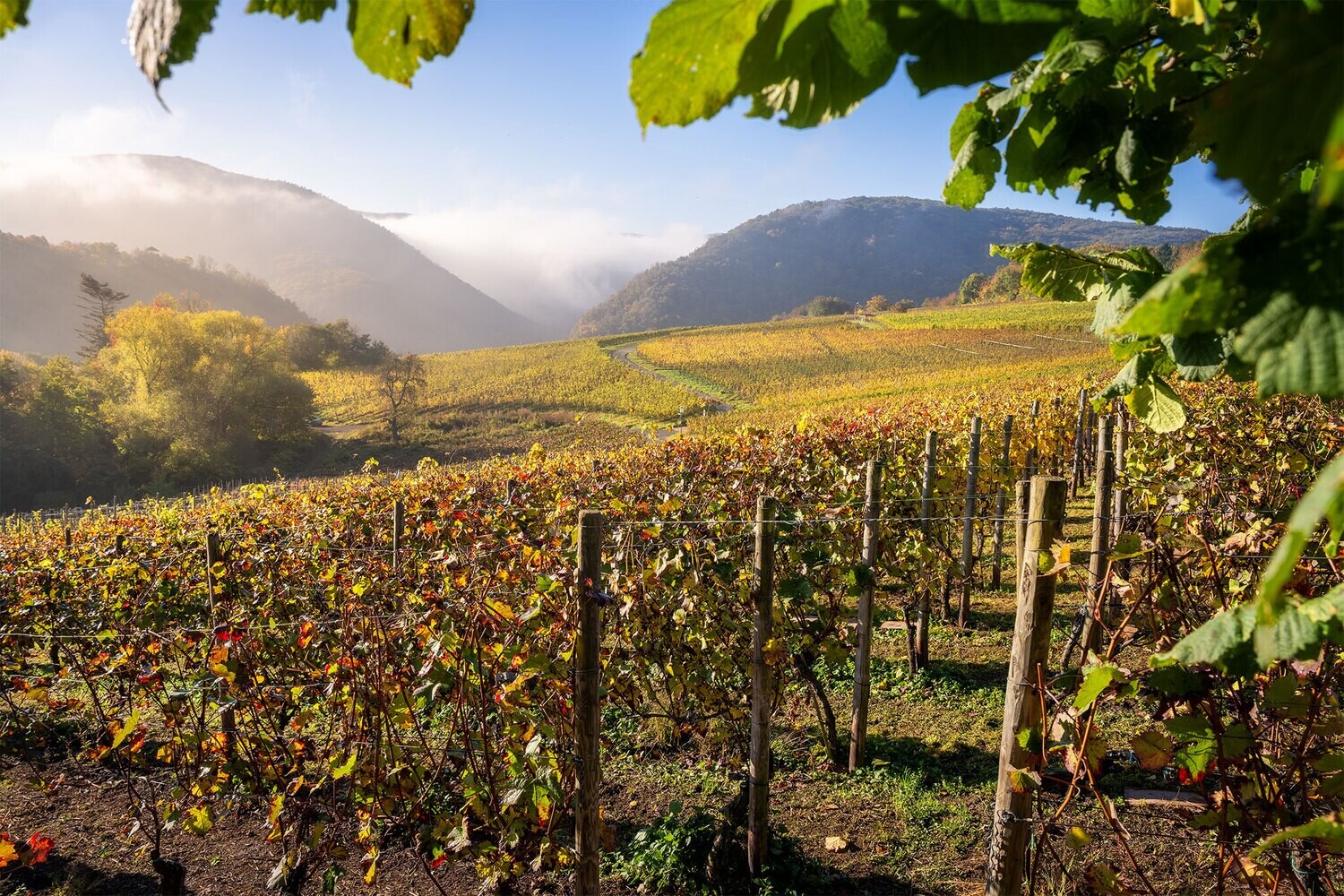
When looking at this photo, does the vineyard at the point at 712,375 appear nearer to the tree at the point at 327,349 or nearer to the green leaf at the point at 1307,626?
the tree at the point at 327,349

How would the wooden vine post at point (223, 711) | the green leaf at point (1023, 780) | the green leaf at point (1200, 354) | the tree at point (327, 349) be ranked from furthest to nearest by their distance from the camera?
the tree at point (327, 349) → the wooden vine post at point (223, 711) → the green leaf at point (1023, 780) → the green leaf at point (1200, 354)

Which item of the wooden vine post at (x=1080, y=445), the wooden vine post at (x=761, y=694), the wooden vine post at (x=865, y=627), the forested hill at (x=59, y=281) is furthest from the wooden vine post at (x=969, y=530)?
the forested hill at (x=59, y=281)

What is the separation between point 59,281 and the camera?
9412 centimetres

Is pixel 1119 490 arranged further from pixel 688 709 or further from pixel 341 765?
pixel 341 765

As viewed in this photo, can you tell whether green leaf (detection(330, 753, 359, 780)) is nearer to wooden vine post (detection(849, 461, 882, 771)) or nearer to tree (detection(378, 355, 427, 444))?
wooden vine post (detection(849, 461, 882, 771))

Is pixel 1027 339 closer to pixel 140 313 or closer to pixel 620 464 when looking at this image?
pixel 620 464

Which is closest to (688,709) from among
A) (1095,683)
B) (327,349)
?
(1095,683)

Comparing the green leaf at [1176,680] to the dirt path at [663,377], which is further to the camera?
the dirt path at [663,377]

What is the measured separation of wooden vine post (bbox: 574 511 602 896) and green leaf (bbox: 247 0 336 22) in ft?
6.74

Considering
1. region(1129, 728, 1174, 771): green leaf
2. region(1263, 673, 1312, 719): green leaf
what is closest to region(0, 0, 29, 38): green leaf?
region(1129, 728, 1174, 771): green leaf

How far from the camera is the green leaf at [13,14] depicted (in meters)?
0.64

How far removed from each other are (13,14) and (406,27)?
340 mm

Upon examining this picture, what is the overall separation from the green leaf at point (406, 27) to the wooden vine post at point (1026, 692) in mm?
1943

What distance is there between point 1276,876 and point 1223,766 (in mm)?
351
